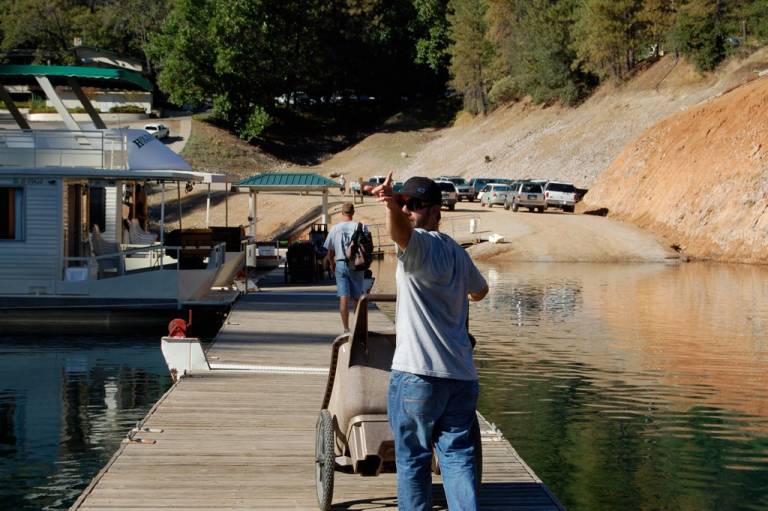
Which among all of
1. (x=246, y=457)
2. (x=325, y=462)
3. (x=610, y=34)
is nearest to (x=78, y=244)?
(x=246, y=457)

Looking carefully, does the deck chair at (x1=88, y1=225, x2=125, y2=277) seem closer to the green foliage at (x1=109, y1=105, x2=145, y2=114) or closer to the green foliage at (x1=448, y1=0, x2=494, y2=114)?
the green foliage at (x1=448, y1=0, x2=494, y2=114)

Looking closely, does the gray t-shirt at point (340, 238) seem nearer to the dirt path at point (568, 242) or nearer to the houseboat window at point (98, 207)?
the houseboat window at point (98, 207)

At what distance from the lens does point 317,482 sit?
8.59 meters

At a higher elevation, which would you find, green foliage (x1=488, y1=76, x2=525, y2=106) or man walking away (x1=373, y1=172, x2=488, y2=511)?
green foliage (x1=488, y1=76, x2=525, y2=106)

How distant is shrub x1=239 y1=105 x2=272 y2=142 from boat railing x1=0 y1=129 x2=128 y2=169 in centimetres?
6500

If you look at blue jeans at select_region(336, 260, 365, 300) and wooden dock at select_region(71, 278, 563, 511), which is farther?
blue jeans at select_region(336, 260, 365, 300)

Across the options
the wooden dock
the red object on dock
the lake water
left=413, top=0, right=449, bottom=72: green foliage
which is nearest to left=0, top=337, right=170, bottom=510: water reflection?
the lake water

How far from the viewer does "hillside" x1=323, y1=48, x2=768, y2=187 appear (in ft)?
215

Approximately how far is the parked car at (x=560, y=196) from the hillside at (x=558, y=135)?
656 cm

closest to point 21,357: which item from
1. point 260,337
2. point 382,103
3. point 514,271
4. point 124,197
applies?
point 260,337

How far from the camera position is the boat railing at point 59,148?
75.9 feet

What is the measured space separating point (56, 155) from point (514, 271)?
22014 millimetres

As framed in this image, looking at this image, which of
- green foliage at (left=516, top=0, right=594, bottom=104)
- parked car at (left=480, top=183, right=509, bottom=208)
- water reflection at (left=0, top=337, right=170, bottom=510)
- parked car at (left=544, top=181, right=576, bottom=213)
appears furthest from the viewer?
green foliage at (left=516, top=0, right=594, bottom=104)

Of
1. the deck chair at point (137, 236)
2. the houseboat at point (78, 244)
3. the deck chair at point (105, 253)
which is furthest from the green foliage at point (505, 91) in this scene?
the houseboat at point (78, 244)
